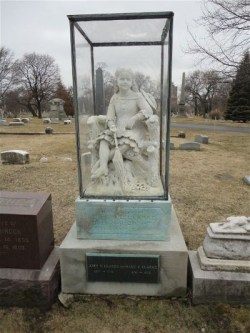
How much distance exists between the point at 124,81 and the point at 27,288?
7.93ft

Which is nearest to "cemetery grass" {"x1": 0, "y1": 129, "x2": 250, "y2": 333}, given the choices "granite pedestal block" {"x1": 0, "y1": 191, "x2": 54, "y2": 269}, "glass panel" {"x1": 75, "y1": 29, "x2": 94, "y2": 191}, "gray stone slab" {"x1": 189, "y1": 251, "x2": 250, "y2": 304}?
"gray stone slab" {"x1": 189, "y1": 251, "x2": 250, "y2": 304}

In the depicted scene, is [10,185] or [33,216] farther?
[10,185]

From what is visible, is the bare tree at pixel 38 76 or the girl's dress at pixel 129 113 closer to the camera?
the girl's dress at pixel 129 113

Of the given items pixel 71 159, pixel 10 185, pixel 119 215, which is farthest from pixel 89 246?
pixel 71 159

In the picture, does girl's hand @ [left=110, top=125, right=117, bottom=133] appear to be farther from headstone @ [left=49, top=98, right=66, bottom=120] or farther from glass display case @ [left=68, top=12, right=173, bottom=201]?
headstone @ [left=49, top=98, right=66, bottom=120]

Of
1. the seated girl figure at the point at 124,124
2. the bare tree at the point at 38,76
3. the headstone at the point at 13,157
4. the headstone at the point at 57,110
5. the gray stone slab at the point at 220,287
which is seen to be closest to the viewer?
the gray stone slab at the point at 220,287

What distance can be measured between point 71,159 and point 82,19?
7.06 m

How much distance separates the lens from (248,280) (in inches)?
105

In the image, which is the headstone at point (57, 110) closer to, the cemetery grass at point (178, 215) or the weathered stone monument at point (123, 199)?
the cemetery grass at point (178, 215)

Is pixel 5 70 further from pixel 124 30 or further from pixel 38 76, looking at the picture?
pixel 124 30

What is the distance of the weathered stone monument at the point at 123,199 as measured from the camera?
2.78m

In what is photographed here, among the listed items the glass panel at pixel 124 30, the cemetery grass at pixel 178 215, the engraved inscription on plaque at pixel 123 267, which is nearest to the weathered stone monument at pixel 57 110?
the cemetery grass at pixel 178 215

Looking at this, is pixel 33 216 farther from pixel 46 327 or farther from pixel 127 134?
pixel 127 134

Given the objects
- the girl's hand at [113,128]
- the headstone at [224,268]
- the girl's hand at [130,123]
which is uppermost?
the girl's hand at [130,123]
